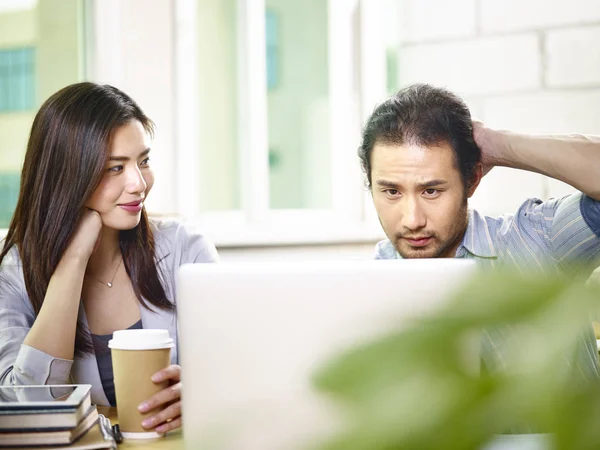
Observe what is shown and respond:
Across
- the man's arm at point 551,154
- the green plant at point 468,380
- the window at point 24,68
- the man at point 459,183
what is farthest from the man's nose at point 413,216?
the window at point 24,68

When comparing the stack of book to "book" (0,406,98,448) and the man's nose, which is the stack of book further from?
the man's nose

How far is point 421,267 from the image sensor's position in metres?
0.73

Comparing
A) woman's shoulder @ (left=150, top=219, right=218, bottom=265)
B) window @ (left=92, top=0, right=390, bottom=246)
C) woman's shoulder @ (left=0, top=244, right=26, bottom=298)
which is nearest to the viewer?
woman's shoulder @ (left=0, top=244, right=26, bottom=298)

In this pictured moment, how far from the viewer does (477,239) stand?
1.70m

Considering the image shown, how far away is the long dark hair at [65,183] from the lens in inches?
66.9

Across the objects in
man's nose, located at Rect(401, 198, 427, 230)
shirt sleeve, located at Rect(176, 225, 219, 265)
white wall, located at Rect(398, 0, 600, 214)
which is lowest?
shirt sleeve, located at Rect(176, 225, 219, 265)

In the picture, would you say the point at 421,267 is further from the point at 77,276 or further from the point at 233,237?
the point at 233,237

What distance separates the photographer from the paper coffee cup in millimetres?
1103

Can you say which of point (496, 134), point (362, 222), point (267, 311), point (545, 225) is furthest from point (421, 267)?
point (362, 222)

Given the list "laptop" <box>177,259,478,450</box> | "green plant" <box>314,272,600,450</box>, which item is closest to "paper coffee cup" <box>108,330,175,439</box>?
"laptop" <box>177,259,478,450</box>

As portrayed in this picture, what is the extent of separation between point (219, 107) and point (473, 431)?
315 cm

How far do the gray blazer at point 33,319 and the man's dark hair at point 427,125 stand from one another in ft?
1.67

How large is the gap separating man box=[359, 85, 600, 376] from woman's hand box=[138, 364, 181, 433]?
27.4 inches

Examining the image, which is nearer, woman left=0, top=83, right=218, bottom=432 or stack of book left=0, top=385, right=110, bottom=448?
stack of book left=0, top=385, right=110, bottom=448
